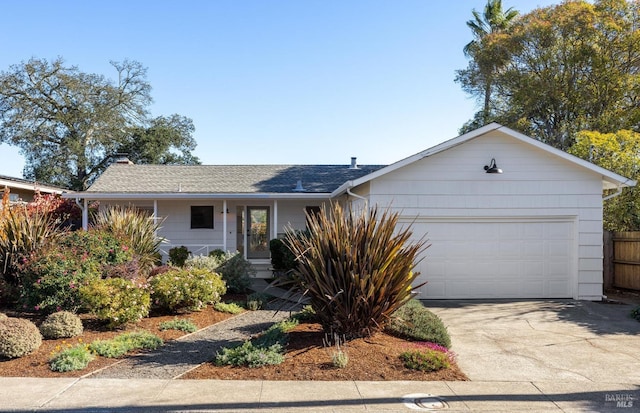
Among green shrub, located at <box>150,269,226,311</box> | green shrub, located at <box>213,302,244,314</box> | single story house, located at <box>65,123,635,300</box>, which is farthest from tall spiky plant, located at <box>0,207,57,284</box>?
single story house, located at <box>65,123,635,300</box>

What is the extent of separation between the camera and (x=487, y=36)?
2514 centimetres

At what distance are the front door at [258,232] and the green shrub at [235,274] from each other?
4524mm

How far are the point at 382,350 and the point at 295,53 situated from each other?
451 inches

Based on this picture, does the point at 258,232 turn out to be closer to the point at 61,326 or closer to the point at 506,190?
the point at 506,190

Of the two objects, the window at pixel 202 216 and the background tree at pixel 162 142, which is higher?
the background tree at pixel 162 142

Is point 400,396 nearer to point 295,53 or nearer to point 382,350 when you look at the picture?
point 382,350

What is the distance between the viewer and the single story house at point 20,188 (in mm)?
18188

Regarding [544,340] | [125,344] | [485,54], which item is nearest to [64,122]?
[485,54]

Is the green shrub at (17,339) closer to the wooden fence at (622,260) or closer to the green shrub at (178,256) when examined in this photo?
the green shrub at (178,256)

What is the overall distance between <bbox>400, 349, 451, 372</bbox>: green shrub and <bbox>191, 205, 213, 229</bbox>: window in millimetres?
12440

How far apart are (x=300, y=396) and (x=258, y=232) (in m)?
12.8

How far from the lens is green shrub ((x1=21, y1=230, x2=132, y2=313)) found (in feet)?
28.2

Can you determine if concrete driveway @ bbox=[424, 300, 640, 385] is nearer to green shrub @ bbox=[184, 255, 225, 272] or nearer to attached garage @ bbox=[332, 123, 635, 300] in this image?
attached garage @ bbox=[332, 123, 635, 300]

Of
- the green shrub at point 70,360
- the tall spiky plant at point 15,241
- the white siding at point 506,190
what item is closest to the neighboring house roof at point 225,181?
the white siding at point 506,190
